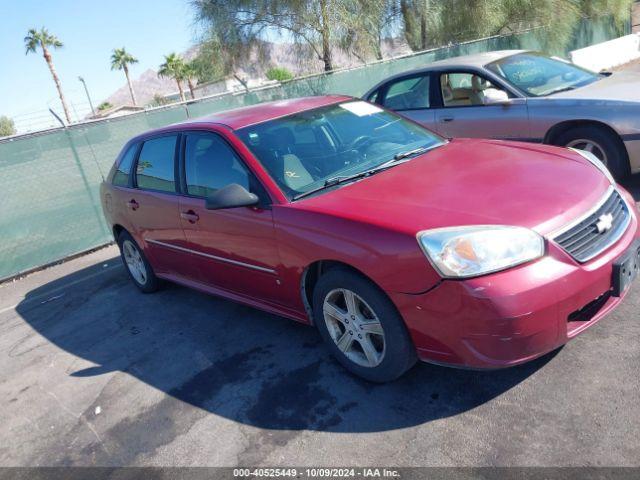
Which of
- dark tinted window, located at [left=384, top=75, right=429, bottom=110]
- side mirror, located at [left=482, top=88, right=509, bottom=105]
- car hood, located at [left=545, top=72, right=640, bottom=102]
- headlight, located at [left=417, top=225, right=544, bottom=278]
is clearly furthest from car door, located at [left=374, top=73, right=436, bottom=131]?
headlight, located at [left=417, top=225, right=544, bottom=278]

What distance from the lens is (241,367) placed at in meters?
3.83

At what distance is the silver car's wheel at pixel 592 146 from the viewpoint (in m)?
5.46

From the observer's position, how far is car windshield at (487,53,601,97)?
6.21 meters

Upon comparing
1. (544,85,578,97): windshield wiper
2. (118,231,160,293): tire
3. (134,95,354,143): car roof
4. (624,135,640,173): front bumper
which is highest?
(134,95,354,143): car roof

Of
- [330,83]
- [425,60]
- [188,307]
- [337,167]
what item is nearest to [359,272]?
[337,167]

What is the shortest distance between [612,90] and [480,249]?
4121 mm

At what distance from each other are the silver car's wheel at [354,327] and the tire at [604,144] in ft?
11.7

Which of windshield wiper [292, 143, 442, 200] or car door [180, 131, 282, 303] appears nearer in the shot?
windshield wiper [292, 143, 442, 200]

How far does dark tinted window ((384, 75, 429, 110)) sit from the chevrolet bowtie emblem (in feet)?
13.9

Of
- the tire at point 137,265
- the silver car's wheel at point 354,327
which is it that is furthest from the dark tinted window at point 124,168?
the silver car's wheel at point 354,327

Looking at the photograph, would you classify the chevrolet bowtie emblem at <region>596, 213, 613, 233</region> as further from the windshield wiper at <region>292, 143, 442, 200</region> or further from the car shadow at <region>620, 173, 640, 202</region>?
the car shadow at <region>620, 173, 640, 202</region>

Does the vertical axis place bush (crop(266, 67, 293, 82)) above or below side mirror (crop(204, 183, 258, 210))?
below

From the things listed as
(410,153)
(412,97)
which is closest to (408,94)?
(412,97)

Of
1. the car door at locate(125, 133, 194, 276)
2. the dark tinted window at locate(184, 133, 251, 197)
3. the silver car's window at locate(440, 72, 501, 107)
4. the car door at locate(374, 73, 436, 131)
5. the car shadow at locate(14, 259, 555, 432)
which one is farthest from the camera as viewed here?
the car door at locate(374, 73, 436, 131)
